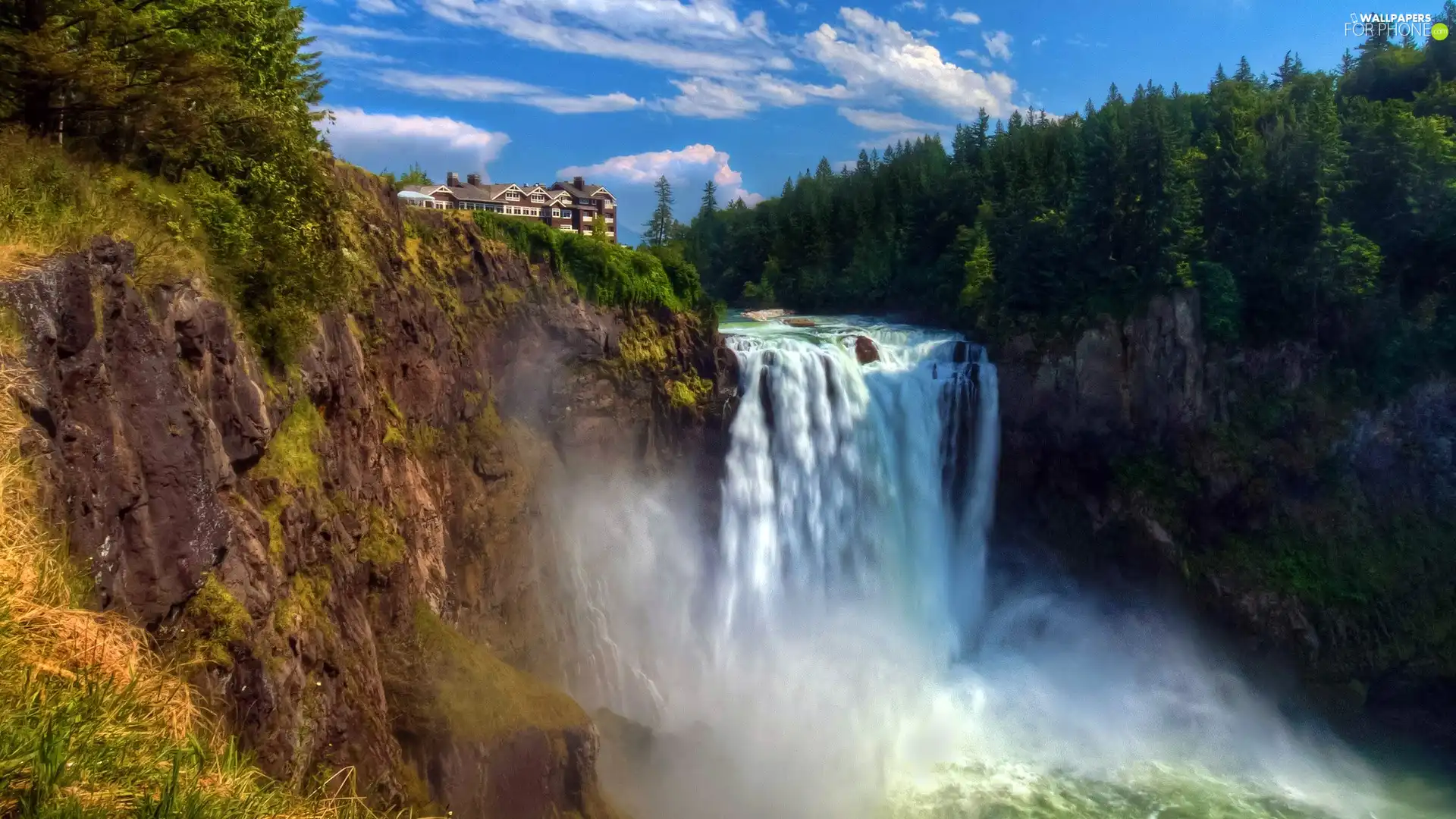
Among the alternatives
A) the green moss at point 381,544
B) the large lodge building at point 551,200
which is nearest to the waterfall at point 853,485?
the green moss at point 381,544

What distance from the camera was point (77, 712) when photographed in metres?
4.66

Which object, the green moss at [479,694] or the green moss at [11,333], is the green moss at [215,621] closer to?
the green moss at [11,333]

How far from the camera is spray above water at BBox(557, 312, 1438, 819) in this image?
70.2ft

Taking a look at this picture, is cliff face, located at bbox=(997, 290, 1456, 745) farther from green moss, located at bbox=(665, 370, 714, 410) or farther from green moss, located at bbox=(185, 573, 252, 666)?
green moss, located at bbox=(185, 573, 252, 666)

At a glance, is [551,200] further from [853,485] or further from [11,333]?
[11,333]

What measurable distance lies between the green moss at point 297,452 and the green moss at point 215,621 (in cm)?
253

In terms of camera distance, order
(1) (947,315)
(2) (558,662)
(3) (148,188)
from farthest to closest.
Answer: (1) (947,315), (2) (558,662), (3) (148,188)

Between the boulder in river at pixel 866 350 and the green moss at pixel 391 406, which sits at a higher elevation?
the boulder in river at pixel 866 350

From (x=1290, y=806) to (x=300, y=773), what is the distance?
2388 centimetres

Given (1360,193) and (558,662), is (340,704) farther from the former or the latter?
(1360,193)

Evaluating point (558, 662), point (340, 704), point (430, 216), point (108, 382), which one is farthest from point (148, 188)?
point (558, 662)

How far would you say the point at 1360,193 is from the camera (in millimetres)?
30406

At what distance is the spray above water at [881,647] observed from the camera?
70.2 feet

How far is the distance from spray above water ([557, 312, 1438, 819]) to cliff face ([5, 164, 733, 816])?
2212 millimetres
